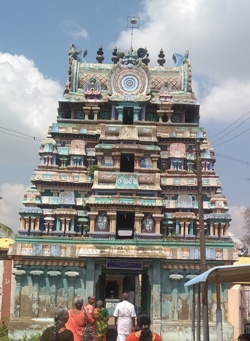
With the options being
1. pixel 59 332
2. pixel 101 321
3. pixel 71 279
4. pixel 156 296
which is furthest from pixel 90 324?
pixel 71 279

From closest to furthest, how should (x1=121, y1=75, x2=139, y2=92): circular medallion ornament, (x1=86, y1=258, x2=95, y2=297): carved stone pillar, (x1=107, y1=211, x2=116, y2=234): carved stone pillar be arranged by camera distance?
(x1=86, y1=258, x2=95, y2=297): carved stone pillar
(x1=107, y1=211, x2=116, y2=234): carved stone pillar
(x1=121, y1=75, x2=139, y2=92): circular medallion ornament

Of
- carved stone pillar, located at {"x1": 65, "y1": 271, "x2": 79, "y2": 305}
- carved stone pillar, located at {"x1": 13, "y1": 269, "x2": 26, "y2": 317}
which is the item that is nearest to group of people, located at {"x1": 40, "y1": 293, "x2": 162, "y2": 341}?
carved stone pillar, located at {"x1": 65, "y1": 271, "x2": 79, "y2": 305}

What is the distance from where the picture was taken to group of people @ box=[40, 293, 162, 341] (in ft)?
24.6

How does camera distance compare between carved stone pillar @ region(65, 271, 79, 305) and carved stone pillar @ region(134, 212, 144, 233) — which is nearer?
carved stone pillar @ region(65, 271, 79, 305)

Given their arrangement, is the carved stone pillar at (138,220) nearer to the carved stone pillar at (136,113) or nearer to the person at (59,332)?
the carved stone pillar at (136,113)

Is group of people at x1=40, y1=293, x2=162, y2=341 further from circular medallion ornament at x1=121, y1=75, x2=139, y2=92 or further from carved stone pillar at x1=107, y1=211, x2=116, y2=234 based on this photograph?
circular medallion ornament at x1=121, y1=75, x2=139, y2=92

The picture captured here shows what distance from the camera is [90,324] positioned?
35.9 ft

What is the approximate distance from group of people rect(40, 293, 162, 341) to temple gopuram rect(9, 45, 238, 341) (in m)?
9.14

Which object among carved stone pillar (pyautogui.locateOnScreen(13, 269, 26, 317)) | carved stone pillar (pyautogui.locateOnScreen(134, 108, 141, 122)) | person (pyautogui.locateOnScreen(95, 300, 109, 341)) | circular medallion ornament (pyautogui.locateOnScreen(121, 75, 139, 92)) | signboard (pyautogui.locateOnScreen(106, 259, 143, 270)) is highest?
circular medallion ornament (pyautogui.locateOnScreen(121, 75, 139, 92))

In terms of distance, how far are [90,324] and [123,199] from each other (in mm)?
14304

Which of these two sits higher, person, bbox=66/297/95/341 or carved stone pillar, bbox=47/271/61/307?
carved stone pillar, bbox=47/271/61/307

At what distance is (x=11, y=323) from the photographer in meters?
22.4

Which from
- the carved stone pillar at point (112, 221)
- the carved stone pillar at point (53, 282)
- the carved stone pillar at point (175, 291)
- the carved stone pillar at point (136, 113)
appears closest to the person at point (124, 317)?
the carved stone pillar at point (175, 291)

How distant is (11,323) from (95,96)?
1318 centimetres
